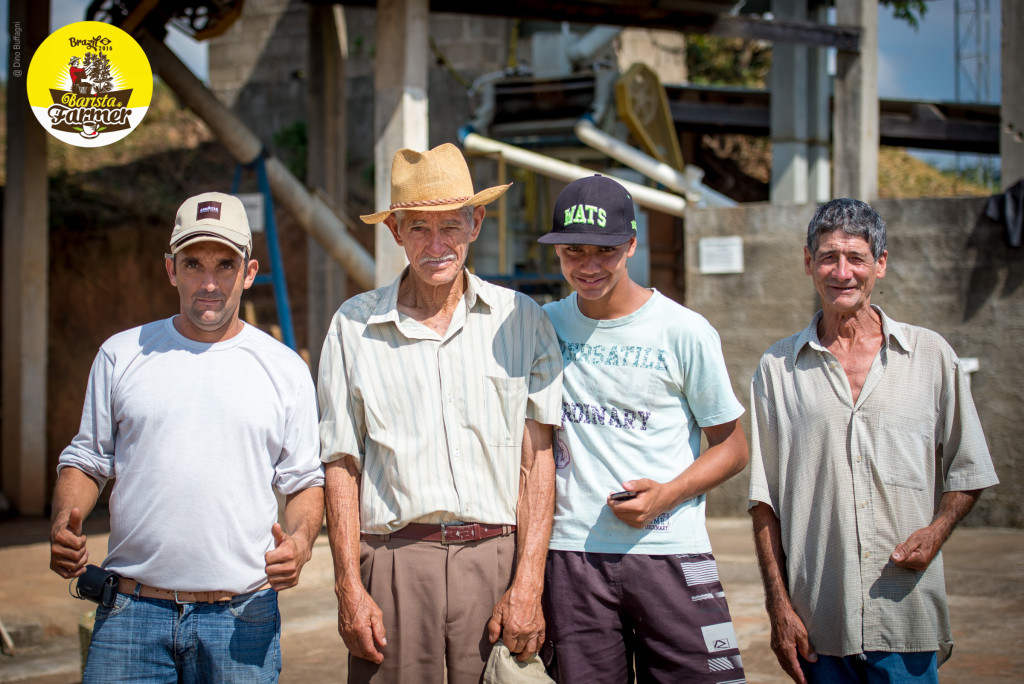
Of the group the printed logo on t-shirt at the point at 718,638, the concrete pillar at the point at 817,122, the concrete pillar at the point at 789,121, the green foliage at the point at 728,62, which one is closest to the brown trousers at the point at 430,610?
the printed logo on t-shirt at the point at 718,638

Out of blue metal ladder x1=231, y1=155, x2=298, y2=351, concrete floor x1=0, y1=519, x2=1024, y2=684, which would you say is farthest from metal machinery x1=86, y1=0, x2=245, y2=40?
concrete floor x1=0, y1=519, x2=1024, y2=684

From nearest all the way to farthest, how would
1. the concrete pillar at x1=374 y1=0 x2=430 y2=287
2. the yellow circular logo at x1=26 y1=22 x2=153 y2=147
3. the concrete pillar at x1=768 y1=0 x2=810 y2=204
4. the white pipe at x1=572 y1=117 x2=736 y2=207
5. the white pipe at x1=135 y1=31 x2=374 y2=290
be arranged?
the yellow circular logo at x1=26 y1=22 x2=153 y2=147 → the concrete pillar at x1=374 y1=0 x2=430 y2=287 → the white pipe at x1=135 y1=31 x2=374 y2=290 → the white pipe at x1=572 y1=117 x2=736 y2=207 → the concrete pillar at x1=768 y1=0 x2=810 y2=204

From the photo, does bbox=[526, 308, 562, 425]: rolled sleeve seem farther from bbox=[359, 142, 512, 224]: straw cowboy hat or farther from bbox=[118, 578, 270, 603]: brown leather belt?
bbox=[118, 578, 270, 603]: brown leather belt

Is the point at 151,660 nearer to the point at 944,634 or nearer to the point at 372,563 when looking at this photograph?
the point at 372,563

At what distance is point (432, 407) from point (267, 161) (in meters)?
6.14

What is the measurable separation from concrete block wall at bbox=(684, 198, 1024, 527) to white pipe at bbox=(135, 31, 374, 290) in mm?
3072

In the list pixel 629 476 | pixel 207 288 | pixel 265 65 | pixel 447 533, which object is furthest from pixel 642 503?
pixel 265 65

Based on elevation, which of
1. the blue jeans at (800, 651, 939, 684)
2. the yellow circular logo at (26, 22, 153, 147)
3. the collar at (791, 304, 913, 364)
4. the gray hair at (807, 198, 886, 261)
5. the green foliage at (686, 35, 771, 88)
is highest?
the green foliage at (686, 35, 771, 88)

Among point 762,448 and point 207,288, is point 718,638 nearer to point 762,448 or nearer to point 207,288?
point 762,448

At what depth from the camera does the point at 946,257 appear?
6.39 meters

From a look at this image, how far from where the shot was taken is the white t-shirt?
2.37m

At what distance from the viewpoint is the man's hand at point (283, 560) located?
2.36 meters

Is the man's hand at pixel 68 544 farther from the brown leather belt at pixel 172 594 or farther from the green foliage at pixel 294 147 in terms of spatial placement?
the green foliage at pixel 294 147

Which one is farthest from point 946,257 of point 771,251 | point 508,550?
point 508,550
